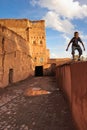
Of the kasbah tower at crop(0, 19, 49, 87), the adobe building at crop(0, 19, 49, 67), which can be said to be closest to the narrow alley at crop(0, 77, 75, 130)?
the kasbah tower at crop(0, 19, 49, 87)

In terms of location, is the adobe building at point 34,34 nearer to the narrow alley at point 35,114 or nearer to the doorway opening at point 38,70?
the doorway opening at point 38,70

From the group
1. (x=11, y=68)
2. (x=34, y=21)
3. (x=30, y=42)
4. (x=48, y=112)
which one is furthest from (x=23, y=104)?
(x=34, y=21)

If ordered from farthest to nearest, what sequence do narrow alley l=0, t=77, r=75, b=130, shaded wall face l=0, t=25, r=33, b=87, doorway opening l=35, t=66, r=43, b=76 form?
doorway opening l=35, t=66, r=43, b=76, shaded wall face l=0, t=25, r=33, b=87, narrow alley l=0, t=77, r=75, b=130

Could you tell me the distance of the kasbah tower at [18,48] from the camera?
53.7ft

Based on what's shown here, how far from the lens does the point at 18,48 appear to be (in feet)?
68.5

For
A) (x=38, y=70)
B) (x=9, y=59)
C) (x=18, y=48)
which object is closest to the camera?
(x=9, y=59)

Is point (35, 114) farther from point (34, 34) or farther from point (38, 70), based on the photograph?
point (34, 34)

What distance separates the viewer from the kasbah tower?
53.7ft

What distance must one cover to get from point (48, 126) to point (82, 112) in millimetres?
2326

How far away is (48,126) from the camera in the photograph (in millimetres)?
7477

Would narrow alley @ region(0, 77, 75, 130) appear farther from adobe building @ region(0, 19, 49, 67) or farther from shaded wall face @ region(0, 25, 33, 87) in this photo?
adobe building @ region(0, 19, 49, 67)

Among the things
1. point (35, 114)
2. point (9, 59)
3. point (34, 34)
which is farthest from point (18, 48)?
point (35, 114)

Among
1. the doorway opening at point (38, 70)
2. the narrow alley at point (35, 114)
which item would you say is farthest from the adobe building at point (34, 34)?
the narrow alley at point (35, 114)

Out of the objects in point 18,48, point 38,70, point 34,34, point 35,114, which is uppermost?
point 34,34
